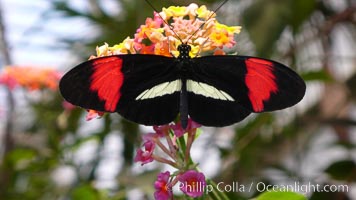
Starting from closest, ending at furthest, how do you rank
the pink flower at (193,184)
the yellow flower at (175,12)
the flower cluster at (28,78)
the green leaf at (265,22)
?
the pink flower at (193,184) < the yellow flower at (175,12) < the green leaf at (265,22) < the flower cluster at (28,78)

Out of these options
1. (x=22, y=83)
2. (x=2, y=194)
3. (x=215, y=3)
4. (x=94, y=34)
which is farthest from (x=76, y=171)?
(x=94, y=34)

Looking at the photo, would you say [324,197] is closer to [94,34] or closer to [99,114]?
[99,114]

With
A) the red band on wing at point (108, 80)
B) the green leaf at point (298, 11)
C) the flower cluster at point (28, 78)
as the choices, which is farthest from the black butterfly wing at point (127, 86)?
the flower cluster at point (28, 78)

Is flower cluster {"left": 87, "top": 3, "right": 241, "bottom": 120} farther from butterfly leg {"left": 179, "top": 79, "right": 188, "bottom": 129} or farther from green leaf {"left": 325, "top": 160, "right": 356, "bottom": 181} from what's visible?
green leaf {"left": 325, "top": 160, "right": 356, "bottom": 181}

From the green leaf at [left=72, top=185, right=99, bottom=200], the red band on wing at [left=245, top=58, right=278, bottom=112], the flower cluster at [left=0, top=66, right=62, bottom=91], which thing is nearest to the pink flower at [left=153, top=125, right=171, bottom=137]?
the red band on wing at [left=245, top=58, right=278, bottom=112]

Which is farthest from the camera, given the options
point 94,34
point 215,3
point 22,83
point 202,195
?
point 94,34

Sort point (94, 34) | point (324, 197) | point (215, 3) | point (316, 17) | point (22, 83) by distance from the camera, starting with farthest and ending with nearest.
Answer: point (94, 34)
point (316, 17)
point (22, 83)
point (215, 3)
point (324, 197)

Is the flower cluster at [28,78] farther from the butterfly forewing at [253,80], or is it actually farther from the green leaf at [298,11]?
the butterfly forewing at [253,80]
